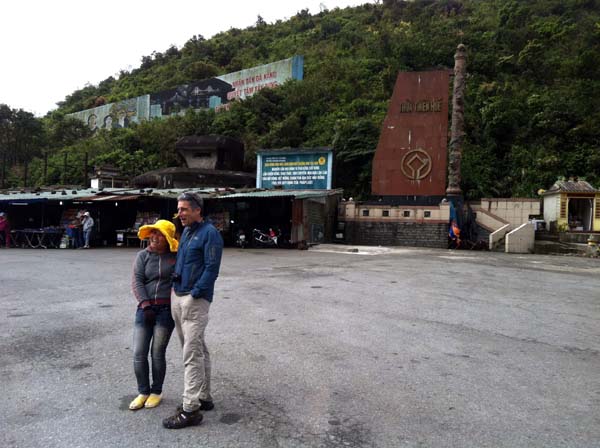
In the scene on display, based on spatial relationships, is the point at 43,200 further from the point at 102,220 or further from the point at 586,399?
the point at 586,399

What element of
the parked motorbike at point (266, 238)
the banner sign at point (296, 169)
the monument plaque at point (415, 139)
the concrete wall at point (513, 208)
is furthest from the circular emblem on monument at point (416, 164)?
the parked motorbike at point (266, 238)

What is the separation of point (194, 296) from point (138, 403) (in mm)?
938

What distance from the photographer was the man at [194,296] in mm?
3016

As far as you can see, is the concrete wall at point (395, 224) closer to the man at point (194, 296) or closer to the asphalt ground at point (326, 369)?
the asphalt ground at point (326, 369)

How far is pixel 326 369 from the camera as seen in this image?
13.1 ft

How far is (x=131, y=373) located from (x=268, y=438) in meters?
1.70

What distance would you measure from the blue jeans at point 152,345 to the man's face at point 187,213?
66cm

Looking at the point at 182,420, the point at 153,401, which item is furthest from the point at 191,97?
the point at 182,420

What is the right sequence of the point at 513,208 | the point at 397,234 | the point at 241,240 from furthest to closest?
the point at 513,208
the point at 397,234
the point at 241,240

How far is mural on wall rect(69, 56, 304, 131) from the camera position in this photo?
1900 inches

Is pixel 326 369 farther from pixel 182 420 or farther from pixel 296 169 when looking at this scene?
pixel 296 169

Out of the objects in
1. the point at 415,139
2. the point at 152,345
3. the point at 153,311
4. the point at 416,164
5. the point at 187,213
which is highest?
the point at 415,139

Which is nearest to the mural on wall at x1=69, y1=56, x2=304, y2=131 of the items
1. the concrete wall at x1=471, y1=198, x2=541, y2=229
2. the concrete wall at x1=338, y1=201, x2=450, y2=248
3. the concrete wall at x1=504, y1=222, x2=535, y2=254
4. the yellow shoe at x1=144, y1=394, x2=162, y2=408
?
the concrete wall at x1=338, y1=201, x2=450, y2=248

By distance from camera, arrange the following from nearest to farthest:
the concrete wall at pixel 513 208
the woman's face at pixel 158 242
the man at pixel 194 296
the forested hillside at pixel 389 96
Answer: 1. the man at pixel 194 296
2. the woman's face at pixel 158 242
3. the concrete wall at pixel 513 208
4. the forested hillside at pixel 389 96
